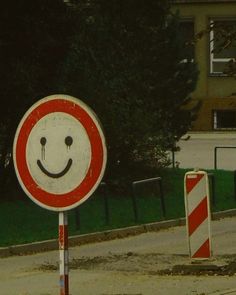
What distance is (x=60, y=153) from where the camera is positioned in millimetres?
8266

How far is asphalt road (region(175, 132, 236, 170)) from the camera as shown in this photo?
41.3 meters

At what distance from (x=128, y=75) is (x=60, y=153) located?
22.2 m

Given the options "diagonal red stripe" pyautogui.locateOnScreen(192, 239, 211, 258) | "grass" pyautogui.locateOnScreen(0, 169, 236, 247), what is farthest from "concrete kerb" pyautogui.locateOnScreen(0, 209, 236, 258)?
"diagonal red stripe" pyautogui.locateOnScreen(192, 239, 211, 258)

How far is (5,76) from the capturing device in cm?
2475

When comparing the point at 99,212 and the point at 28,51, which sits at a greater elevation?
the point at 28,51

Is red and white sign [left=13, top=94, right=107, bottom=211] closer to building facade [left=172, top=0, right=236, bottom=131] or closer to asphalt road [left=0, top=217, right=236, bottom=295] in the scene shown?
asphalt road [left=0, top=217, right=236, bottom=295]

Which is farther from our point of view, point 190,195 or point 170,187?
point 170,187

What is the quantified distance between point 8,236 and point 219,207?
7734 mm

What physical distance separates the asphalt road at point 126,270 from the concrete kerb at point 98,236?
32cm

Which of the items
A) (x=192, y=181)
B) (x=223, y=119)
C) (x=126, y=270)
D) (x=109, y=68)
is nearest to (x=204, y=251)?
(x=192, y=181)

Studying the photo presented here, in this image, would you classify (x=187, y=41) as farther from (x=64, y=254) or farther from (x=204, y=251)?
(x=64, y=254)

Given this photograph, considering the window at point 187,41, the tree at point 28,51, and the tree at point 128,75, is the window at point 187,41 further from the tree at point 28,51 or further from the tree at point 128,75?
the tree at point 28,51

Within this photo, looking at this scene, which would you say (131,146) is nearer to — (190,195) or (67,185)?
(190,195)

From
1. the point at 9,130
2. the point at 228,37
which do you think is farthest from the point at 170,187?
the point at 228,37
